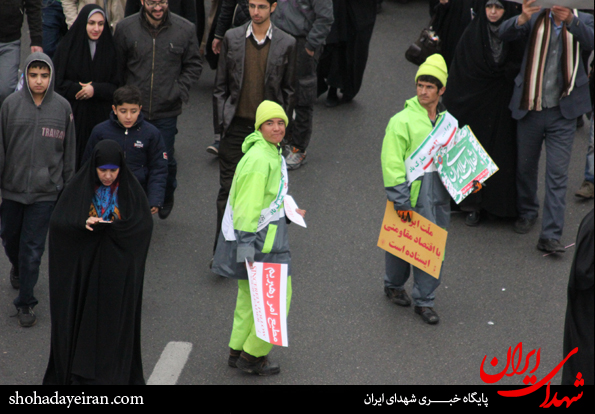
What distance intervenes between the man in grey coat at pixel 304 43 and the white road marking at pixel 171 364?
3218 millimetres

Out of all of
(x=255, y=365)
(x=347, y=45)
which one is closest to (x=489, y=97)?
(x=347, y=45)

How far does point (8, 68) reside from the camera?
321 inches

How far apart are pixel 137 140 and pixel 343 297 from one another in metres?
2.09

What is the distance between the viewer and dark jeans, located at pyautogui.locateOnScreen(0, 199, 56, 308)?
633 cm

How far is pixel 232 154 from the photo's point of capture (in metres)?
7.31

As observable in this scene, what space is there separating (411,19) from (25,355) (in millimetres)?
9280

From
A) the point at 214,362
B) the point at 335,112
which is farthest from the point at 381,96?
the point at 214,362

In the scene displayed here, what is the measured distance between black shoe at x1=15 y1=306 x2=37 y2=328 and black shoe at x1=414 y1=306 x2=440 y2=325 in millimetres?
2965

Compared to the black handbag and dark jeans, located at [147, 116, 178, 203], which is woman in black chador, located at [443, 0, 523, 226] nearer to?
the black handbag

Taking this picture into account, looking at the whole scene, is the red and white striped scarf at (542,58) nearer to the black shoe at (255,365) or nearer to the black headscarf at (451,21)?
the black headscarf at (451,21)

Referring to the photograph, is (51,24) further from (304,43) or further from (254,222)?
(254,222)

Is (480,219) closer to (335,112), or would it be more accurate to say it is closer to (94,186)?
(335,112)

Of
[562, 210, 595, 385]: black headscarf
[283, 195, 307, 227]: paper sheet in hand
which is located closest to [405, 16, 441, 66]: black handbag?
[283, 195, 307, 227]: paper sheet in hand

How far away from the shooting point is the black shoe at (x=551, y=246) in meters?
7.62
